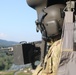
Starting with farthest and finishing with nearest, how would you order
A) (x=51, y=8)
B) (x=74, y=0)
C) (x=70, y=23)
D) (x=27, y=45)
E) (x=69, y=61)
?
(x=27, y=45) < (x=51, y=8) < (x=74, y=0) < (x=70, y=23) < (x=69, y=61)

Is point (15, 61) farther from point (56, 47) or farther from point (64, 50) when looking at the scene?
point (64, 50)

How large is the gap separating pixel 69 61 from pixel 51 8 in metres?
2.21

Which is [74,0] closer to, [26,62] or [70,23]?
[70,23]

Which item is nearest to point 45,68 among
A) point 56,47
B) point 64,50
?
point 56,47

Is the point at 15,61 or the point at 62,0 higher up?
the point at 62,0

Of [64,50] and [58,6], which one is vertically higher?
[58,6]

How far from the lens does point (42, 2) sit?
6305mm

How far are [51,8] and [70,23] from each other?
165cm

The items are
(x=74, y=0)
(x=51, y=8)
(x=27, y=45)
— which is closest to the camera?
(x=74, y=0)

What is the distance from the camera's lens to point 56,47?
5.53 meters

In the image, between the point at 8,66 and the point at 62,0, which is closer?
the point at 62,0

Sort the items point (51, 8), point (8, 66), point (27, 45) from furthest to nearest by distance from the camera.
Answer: point (8, 66) < point (27, 45) < point (51, 8)

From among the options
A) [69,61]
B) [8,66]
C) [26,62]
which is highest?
[69,61]

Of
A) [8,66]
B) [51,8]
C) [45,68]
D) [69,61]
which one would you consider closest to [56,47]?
[45,68]
